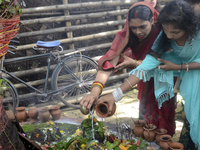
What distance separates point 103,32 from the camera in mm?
4406

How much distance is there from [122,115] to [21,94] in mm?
2214

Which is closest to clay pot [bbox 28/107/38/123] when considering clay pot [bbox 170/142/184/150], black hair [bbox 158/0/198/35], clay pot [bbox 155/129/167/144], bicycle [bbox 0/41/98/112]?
bicycle [bbox 0/41/98/112]

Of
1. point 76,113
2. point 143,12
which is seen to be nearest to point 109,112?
point 143,12

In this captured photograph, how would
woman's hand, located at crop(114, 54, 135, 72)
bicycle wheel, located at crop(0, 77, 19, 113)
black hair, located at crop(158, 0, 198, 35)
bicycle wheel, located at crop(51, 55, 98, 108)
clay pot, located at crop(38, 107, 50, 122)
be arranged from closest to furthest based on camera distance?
1. black hair, located at crop(158, 0, 198, 35)
2. woman's hand, located at crop(114, 54, 135, 72)
3. clay pot, located at crop(38, 107, 50, 122)
4. bicycle wheel, located at crop(0, 77, 19, 113)
5. bicycle wheel, located at crop(51, 55, 98, 108)

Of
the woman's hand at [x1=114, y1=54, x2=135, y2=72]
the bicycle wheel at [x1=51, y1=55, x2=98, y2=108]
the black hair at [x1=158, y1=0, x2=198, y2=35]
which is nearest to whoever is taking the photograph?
the black hair at [x1=158, y1=0, x2=198, y2=35]

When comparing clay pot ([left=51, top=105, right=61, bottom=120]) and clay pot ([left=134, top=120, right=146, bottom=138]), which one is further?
clay pot ([left=51, top=105, right=61, bottom=120])

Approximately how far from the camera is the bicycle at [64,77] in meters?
3.54

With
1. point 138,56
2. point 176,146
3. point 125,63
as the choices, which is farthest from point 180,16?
point 176,146

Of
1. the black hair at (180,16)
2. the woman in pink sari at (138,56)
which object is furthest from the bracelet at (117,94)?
the black hair at (180,16)

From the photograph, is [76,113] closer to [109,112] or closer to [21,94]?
[21,94]

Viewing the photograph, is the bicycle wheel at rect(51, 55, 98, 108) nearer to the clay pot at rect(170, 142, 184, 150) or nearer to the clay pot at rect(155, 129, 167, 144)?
the clay pot at rect(155, 129, 167, 144)

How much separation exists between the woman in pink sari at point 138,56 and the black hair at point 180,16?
38 cm

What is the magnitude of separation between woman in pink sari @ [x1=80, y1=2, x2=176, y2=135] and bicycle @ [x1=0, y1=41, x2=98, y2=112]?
166 centimetres

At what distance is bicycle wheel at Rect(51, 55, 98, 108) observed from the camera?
3801 millimetres
